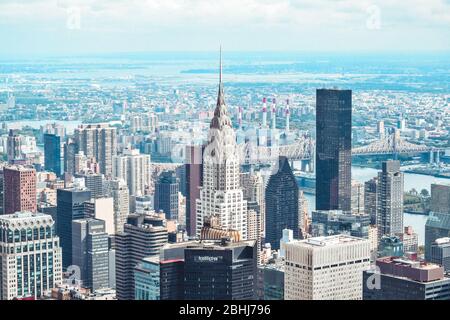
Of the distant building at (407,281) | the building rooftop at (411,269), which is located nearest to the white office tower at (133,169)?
the building rooftop at (411,269)

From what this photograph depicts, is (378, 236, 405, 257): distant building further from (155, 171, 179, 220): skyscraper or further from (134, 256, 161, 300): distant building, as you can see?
(155, 171, 179, 220): skyscraper

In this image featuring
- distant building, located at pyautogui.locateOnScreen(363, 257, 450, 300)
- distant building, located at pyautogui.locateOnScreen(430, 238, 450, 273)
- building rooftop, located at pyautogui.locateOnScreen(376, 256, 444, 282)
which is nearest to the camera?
distant building, located at pyautogui.locateOnScreen(363, 257, 450, 300)

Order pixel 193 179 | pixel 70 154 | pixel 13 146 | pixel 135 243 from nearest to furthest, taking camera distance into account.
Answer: pixel 135 243 < pixel 193 179 < pixel 13 146 < pixel 70 154

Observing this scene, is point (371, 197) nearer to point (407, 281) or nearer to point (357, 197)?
point (357, 197)

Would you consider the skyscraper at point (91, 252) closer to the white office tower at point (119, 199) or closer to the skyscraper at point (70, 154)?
the white office tower at point (119, 199)

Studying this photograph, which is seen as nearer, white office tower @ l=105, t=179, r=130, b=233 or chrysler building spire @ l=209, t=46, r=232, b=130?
chrysler building spire @ l=209, t=46, r=232, b=130

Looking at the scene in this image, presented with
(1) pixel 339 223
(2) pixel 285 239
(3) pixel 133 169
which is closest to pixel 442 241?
(1) pixel 339 223

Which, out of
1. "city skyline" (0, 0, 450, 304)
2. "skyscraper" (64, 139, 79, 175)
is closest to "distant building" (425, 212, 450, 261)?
"city skyline" (0, 0, 450, 304)
